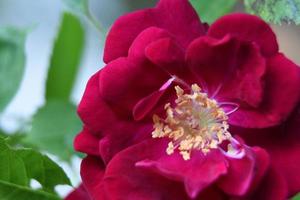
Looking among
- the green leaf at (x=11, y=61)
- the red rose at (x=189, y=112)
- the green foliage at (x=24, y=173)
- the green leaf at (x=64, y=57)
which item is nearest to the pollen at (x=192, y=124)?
the red rose at (x=189, y=112)

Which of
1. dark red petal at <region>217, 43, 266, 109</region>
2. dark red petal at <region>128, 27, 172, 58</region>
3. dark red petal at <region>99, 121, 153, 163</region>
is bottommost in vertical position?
dark red petal at <region>217, 43, 266, 109</region>

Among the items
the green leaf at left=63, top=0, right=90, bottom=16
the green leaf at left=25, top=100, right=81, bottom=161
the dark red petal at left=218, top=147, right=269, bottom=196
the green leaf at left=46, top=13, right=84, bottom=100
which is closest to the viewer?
the dark red petal at left=218, top=147, right=269, bottom=196

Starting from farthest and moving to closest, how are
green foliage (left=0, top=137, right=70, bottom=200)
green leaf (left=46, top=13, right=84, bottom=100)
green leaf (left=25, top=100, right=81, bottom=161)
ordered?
green leaf (left=46, top=13, right=84, bottom=100)
green leaf (left=25, top=100, right=81, bottom=161)
green foliage (left=0, top=137, right=70, bottom=200)

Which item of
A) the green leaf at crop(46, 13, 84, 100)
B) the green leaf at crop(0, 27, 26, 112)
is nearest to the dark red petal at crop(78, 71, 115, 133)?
the green leaf at crop(0, 27, 26, 112)

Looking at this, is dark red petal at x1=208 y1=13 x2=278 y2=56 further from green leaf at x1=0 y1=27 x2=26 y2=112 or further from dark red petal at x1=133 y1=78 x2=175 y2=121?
green leaf at x1=0 y1=27 x2=26 y2=112

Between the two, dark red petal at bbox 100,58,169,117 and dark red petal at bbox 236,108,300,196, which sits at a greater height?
dark red petal at bbox 100,58,169,117

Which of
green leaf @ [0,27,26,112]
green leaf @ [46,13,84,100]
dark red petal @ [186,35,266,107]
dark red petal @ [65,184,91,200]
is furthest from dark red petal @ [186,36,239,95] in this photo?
green leaf @ [46,13,84,100]

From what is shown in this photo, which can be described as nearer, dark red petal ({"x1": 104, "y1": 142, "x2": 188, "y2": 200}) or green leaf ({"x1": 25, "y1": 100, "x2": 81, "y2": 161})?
dark red petal ({"x1": 104, "y1": 142, "x2": 188, "y2": 200})
